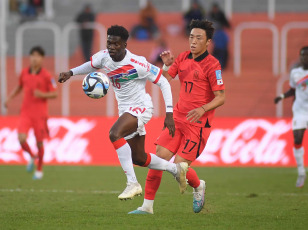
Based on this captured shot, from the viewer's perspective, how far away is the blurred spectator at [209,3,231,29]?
70.3 ft

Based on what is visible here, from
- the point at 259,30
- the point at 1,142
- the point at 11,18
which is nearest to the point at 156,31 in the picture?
the point at 259,30

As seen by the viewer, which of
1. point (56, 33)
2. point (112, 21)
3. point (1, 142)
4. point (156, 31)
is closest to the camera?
point (1, 142)

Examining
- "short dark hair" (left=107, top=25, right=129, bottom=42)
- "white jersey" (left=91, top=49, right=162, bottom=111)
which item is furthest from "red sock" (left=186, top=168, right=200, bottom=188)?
"short dark hair" (left=107, top=25, right=129, bottom=42)

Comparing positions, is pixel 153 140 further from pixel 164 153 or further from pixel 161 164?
pixel 161 164

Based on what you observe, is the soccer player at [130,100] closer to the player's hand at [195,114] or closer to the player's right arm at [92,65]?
the player's right arm at [92,65]

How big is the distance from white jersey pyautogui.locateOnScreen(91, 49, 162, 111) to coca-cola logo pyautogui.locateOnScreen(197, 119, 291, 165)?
27.1 ft

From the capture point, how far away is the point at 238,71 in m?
21.1

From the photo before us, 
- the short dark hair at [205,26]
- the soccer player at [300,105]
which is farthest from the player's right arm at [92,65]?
the soccer player at [300,105]

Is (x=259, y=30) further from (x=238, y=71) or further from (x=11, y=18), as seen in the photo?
(x=11, y=18)

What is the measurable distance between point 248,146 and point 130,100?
857cm

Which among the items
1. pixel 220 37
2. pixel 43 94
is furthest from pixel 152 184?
pixel 220 37

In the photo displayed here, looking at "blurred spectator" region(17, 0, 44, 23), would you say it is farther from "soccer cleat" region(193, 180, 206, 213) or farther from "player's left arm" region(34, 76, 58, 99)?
"soccer cleat" region(193, 180, 206, 213)

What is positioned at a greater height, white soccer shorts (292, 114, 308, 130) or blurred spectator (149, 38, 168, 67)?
blurred spectator (149, 38, 168, 67)

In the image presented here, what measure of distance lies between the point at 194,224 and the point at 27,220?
195 cm
